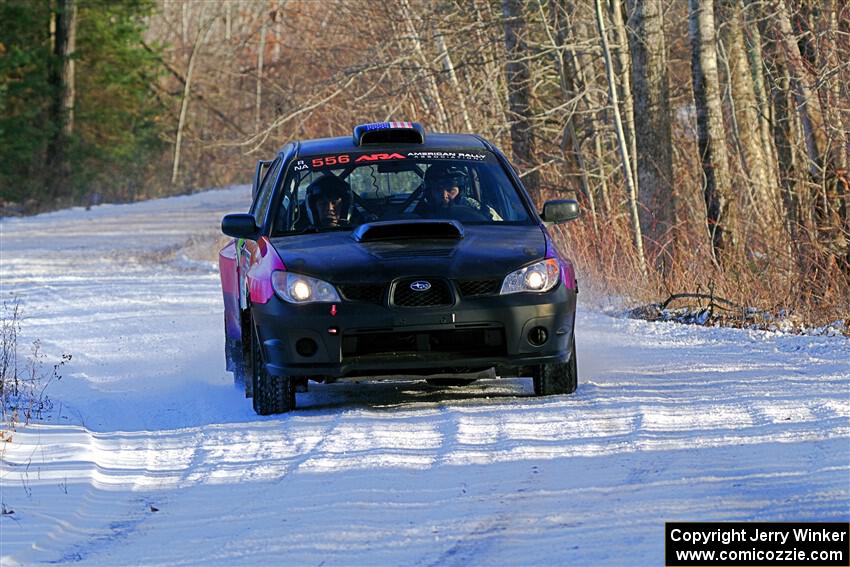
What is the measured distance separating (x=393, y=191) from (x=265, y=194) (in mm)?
1096

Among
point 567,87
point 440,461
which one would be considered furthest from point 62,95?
point 440,461

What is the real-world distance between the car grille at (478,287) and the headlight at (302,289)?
26.6 inches

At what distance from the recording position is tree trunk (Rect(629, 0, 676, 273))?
18.5 m

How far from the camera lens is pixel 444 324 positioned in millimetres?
8344

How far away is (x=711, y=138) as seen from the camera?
1809 centimetres

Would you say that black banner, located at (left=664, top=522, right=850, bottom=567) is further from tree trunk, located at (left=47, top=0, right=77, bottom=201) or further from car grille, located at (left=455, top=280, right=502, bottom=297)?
tree trunk, located at (left=47, top=0, right=77, bottom=201)

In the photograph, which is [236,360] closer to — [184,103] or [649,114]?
[649,114]

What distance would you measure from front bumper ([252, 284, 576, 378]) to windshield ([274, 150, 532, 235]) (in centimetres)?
108

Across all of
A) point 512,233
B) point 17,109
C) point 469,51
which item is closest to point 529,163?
point 469,51

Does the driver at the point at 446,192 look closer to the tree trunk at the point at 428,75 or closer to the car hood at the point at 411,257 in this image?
the car hood at the point at 411,257

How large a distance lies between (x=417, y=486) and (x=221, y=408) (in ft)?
10.4

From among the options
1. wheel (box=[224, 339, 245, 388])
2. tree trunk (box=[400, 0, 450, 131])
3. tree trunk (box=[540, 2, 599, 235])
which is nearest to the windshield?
wheel (box=[224, 339, 245, 388])

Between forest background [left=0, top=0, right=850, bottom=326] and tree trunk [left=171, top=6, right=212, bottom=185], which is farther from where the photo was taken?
tree trunk [left=171, top=6, right=212, bottom=185]

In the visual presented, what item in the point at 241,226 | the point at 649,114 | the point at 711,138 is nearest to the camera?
the point at 241,226
